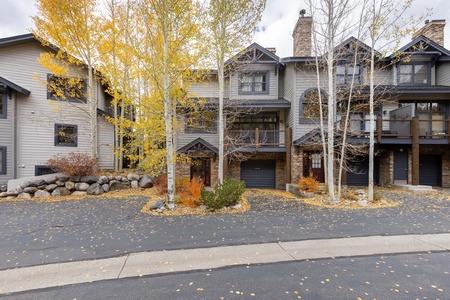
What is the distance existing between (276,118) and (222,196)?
9.11 meters

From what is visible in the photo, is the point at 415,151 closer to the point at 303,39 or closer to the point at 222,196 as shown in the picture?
the point at 303,39

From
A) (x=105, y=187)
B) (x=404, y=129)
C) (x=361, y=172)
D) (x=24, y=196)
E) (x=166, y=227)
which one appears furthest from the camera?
(x=361, y=172)

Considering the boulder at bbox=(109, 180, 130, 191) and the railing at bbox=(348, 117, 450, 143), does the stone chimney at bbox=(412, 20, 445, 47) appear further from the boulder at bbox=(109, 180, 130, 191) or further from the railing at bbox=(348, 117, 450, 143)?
the boulder at bbox=(109, 180, 130, 191)

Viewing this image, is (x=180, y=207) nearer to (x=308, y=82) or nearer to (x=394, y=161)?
(x=308, y=82)

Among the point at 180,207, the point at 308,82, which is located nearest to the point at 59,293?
the point at 180,207

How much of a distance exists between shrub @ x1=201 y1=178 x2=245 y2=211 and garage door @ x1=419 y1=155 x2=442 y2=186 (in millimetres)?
14707

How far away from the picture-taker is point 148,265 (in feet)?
12.9

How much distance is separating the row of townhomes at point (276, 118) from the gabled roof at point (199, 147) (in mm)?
79

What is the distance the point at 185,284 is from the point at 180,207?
5168mm

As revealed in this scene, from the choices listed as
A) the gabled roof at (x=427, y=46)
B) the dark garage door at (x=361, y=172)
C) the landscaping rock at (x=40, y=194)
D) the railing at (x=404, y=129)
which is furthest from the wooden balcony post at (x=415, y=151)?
the landscaping rock at (x=40, y=194)

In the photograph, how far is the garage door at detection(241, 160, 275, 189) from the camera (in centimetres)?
1509

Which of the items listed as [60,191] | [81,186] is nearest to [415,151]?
[81,186]

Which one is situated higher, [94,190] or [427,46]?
[427,46]

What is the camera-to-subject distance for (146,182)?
42.2 ft
